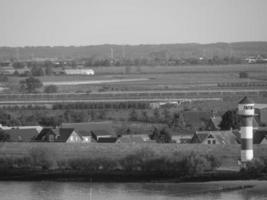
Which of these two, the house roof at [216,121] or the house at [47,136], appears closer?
the house at [47,136]

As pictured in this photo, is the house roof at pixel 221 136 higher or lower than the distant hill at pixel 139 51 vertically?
higher

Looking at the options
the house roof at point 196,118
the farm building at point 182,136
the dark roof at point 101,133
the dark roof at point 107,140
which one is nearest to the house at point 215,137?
the farm building at point 182,136

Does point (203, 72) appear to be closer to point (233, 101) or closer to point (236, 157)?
point (233, 101)

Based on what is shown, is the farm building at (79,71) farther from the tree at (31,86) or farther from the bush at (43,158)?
the bush at (43,158)

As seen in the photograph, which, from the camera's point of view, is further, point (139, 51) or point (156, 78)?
point (139, 51)

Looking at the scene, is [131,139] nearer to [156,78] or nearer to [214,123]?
[214,123]

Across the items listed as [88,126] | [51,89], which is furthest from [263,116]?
[51,89]
